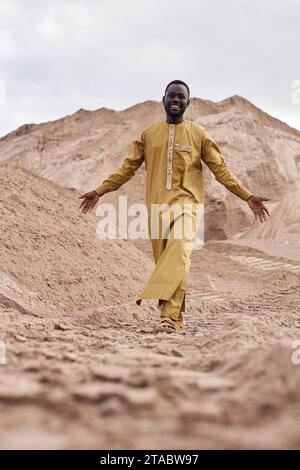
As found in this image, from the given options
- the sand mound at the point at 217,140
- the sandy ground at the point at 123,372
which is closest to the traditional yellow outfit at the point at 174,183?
the sandy ground at the point at 123,372

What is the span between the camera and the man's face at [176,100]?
13.9 ft

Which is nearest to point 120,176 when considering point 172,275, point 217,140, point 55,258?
point 172,275

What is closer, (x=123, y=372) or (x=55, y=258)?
(x=123, y=372)

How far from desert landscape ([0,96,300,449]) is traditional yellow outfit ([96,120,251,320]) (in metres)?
0.28

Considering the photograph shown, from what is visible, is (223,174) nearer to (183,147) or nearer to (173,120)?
(183,147)

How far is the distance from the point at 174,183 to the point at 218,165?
0.37m

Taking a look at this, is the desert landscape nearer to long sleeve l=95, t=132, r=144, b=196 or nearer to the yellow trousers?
the yellow trousers

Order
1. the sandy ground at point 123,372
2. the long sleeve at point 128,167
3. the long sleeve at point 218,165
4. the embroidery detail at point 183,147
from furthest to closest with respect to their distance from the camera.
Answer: the long sleeve at point 128,167 < the long sleeve at point 218,165 < the embroidery detail at point 183,147 < the sandy ground at point 123,372

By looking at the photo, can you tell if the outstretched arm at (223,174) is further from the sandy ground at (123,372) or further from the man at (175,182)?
the sandy ground at (123,372)

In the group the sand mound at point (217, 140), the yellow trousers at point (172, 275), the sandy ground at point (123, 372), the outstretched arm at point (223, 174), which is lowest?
the sandy ground at point (123, 372)

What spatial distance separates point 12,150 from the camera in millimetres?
28656

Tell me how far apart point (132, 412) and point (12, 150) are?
92.3 ft

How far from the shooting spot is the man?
3977mm

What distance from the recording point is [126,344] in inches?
122
